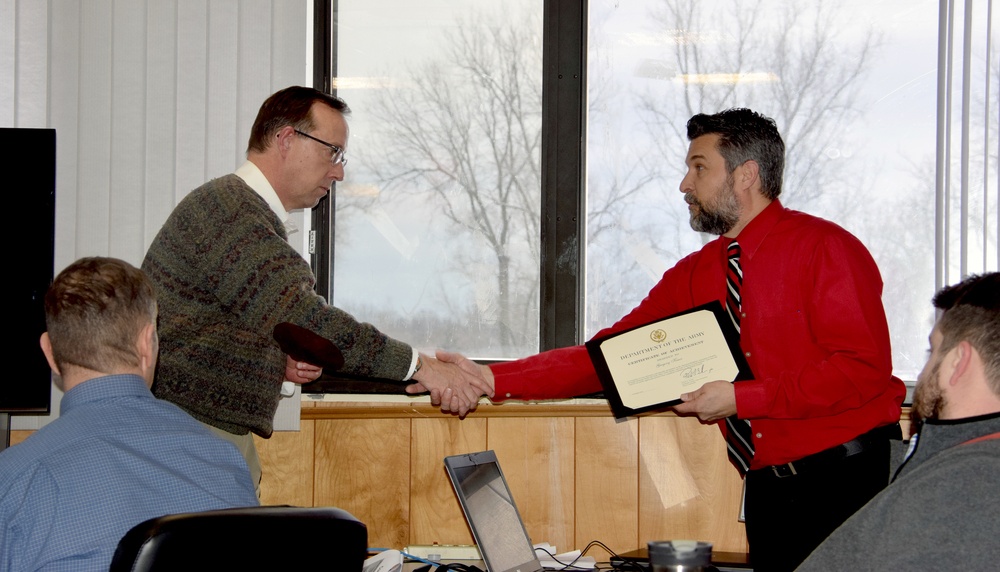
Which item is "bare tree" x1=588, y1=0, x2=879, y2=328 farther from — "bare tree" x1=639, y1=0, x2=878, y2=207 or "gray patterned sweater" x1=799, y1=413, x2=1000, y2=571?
"gray patterned sweater" x1=799, y1=413, x2=1000, y2=571

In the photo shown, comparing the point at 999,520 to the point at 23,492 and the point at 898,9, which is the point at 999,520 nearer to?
the point at 23,492

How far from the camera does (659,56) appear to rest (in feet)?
10.3

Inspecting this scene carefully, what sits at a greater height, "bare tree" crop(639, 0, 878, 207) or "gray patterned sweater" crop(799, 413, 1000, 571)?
"bare tree" crop(639, 0, 878, 207)

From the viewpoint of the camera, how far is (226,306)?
2414 millimetres

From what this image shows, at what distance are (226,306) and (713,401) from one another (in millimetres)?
1258

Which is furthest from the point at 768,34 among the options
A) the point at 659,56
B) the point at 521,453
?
the point at 521,453

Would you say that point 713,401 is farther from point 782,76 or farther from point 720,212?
point 782,76

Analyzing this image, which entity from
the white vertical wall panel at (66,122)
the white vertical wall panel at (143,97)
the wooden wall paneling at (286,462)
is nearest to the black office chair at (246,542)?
the wooden wall paneling at (286,462)

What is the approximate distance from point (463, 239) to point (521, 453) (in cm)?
72

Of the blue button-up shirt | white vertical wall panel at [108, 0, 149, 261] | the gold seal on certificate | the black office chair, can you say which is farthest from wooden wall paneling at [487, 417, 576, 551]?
the black office chair

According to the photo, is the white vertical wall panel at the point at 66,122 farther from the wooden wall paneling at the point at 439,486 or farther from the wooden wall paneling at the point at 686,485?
the wooden wall paneling at the point at 686,485

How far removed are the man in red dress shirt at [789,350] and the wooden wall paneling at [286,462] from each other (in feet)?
3.72

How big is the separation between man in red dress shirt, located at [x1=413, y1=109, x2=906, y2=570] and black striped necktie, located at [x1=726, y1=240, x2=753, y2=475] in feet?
0.05

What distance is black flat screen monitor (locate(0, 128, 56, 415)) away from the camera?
105 inches
